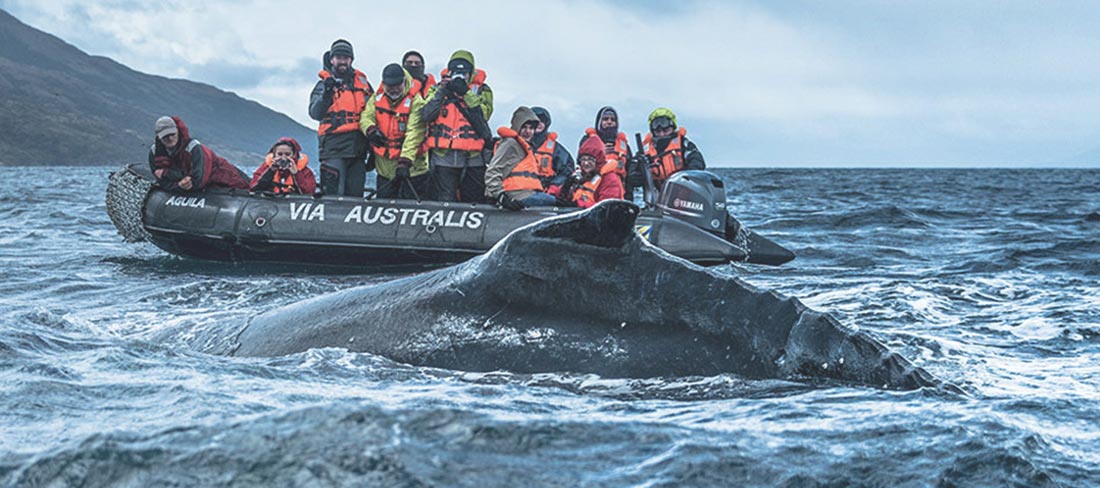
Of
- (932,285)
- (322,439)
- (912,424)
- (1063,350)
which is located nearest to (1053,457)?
(912,424)

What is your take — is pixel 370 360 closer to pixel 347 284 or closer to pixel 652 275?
pixel 652 275

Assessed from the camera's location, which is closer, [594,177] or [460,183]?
[594,177]

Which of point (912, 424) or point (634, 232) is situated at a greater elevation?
point (634, 232)

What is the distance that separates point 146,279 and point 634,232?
8.25 m

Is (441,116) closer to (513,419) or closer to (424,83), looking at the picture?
(424,83)

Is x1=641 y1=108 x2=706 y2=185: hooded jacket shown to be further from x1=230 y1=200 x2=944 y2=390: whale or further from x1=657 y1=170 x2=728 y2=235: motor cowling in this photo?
x1=230 y1=200 x2=944 y2=390: whale

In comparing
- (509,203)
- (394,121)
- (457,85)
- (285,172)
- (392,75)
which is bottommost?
(509,203)

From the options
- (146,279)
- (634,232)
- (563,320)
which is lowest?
(146,279)

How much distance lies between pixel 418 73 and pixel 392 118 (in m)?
0.91

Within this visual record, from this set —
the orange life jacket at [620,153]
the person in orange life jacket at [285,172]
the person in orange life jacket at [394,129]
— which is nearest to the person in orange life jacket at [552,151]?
the orange life jacket at [620,153]

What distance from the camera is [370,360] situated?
15.3 feet

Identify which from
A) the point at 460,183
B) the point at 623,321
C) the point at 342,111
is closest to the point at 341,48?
the point at 342,111

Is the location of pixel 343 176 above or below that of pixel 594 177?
below

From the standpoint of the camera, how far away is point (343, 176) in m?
14.1
